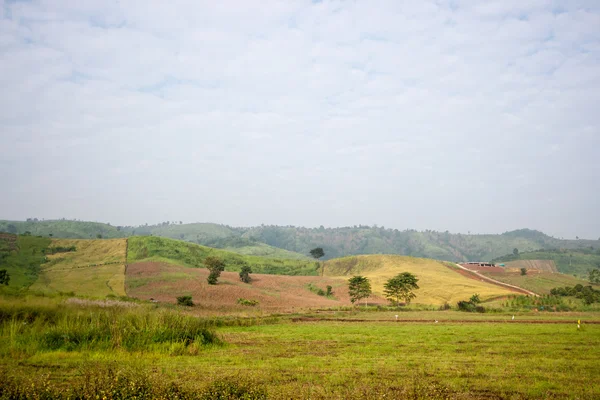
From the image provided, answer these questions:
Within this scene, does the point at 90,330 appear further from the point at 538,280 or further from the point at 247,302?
the point at 538,280

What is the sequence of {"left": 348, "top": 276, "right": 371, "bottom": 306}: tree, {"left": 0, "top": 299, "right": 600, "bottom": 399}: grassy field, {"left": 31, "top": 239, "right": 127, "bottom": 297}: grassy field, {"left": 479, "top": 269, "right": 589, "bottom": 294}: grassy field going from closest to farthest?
{"left": 0, "top": 299, "right": 600, "bottom": 399}: grassy field, {"left": 31, "top": 239, "right": 127, "bottom": 297}: grassy field, {"left": 348, "top": 276, "right": 371, "bottom": 306}: tree, {"left": 479, "top": 269, "right": 589, "bottom": 294}: grassy field

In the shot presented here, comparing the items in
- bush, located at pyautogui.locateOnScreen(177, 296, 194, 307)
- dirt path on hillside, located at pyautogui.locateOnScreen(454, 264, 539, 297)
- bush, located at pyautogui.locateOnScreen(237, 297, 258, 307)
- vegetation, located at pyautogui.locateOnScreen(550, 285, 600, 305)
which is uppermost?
vegetation, located at pyautogui.locateOnScreen(550, 285, 600, 305)

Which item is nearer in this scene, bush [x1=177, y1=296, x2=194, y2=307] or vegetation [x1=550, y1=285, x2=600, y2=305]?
bush [x1=177, y1=296, x2=194, y2=307]

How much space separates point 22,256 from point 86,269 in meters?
19.4

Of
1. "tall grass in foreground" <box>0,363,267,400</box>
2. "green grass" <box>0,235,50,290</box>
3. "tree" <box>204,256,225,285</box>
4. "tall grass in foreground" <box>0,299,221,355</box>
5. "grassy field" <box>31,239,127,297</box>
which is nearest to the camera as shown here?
"tall grass in foreground" <box>0,363,267,400</box>

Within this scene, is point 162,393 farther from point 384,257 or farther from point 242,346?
point 384,257

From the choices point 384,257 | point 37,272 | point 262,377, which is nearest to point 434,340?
point 262,377

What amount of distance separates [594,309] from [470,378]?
51.9m

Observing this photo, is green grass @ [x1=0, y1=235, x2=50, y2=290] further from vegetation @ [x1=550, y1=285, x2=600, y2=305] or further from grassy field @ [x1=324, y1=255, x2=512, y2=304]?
vegetation @ [x1=550, y1=285, x2=600, y2=305]

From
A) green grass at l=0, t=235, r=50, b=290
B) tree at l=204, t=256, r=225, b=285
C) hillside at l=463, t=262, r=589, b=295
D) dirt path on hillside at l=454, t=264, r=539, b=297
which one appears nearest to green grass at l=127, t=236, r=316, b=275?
tree at l=204, t=256, r=225, b=285

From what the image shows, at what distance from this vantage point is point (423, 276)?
9819 cm

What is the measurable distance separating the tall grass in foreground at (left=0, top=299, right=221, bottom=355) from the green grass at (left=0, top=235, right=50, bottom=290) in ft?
164

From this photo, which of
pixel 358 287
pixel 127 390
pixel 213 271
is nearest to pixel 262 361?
pixel 127 390

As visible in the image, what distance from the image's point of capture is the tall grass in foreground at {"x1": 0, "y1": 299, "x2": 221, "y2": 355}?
19156 mm
